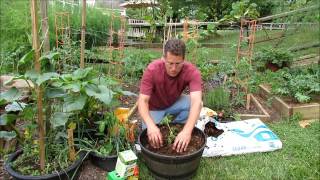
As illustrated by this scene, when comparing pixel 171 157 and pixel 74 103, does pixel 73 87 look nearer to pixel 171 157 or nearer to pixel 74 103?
pixel 74 103

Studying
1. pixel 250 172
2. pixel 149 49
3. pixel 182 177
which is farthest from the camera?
pixel 149 49

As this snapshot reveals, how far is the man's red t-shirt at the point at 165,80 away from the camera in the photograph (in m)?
2.97

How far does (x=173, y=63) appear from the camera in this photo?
2.75 m

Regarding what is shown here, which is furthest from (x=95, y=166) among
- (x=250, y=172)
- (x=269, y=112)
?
(x=269, y=112)

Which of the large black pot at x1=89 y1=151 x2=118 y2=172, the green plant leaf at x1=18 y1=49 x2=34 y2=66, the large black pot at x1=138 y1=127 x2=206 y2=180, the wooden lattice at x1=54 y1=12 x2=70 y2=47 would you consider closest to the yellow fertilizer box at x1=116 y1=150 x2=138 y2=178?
the large black pot at x1=138 y1=127 x2=206 y2=180

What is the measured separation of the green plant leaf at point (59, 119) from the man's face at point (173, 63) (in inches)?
35.3

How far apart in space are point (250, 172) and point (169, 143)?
78 cm

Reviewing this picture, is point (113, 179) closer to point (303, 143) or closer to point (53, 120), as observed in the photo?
point (53, 120)

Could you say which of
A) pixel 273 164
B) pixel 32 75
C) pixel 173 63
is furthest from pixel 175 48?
pixel 273 164

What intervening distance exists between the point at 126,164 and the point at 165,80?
2.82ft

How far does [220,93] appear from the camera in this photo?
13.5ft

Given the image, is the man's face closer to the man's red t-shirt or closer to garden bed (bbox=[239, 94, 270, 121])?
the man's red t-shirt

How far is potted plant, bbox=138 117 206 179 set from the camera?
8.51 ft

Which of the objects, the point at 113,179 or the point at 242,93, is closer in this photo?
the point at 113,179
